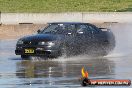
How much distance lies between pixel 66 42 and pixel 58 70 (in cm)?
512

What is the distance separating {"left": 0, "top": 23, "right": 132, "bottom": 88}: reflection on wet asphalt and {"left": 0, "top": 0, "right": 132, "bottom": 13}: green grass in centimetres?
2677

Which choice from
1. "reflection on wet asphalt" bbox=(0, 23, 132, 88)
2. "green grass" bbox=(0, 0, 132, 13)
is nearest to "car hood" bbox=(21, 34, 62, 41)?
"reflection on wet asphalt" bbox=(0, 23, 132, 88)

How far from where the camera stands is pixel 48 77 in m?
18.1

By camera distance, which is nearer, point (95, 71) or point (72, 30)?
point (95, 71)

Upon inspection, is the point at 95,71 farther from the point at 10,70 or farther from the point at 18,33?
the point at 18,33

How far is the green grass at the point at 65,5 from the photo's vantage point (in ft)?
178

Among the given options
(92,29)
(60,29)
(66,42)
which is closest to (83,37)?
(60,29)

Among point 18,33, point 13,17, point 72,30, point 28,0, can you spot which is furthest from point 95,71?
point 28,0

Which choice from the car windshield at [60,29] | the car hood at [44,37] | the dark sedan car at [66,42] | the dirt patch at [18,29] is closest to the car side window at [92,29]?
the dark sedan car at [66,42]

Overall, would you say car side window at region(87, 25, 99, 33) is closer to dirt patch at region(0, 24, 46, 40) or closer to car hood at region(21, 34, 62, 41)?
car hood at region(21, 34, 62, 41)

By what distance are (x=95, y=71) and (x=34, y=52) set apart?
5324 millimetres

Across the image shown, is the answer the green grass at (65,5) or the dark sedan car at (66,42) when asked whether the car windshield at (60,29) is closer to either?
the dark sedan car at (66,42)

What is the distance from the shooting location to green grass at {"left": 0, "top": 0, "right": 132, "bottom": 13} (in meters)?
54.3

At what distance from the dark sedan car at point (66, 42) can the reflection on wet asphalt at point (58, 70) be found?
29 cm
